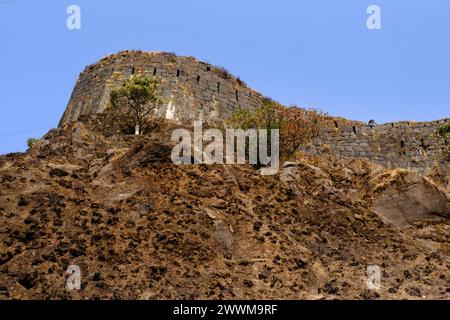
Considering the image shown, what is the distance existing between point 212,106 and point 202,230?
12704 millimetres

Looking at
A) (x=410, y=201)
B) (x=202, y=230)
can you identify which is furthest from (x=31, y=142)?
(x=410, y=201)

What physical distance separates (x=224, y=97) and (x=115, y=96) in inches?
208

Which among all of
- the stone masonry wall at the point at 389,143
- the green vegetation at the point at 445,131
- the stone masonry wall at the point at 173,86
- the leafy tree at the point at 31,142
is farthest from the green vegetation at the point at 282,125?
the green vegetation at the point at 445,131

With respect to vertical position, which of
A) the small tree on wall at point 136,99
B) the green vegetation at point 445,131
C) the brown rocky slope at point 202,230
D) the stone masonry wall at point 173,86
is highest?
the stone masonry wall at point 173,86

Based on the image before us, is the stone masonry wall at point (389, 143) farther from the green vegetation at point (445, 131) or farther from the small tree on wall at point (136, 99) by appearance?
the small tree on wall at point (136, 99)

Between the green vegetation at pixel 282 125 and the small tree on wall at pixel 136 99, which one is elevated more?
the small tree on wall at pixel 136 99

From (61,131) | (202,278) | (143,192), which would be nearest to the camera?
(202,278)

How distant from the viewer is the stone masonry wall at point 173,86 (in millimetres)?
23422

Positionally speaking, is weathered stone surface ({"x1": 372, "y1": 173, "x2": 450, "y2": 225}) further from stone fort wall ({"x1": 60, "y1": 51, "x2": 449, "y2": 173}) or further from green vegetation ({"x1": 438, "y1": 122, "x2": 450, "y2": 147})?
green vegetation ({"x1": 438, "y1": 122, "x2": 450, "y2": 147})

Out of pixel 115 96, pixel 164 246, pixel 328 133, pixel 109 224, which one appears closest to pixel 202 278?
pixel 164 246

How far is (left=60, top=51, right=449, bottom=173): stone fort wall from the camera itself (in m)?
23.5

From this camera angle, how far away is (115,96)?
2080 cm

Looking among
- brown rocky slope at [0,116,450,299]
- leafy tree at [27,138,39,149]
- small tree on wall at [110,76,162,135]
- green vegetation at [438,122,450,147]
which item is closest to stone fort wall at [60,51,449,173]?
green vegetation at [438,122,450,147]

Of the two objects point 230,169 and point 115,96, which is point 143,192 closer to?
point 230,169
